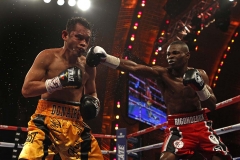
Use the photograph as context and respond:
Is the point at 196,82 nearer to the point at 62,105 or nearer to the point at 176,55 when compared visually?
the point at 176,55

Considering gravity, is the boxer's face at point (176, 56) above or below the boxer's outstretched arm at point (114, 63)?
above

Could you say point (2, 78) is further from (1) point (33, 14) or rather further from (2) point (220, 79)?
(2) point (220, 79)

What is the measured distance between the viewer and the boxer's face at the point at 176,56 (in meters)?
2.15

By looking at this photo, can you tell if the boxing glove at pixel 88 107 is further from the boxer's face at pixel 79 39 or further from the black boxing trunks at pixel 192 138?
the black boxing trunks at pixel 192 138

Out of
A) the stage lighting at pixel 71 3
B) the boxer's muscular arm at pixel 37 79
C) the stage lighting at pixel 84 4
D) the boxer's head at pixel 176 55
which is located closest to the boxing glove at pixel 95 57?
the boxer's muscular arm at pixel 37 79

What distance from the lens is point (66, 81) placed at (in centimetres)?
164

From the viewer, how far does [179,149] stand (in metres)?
1.89

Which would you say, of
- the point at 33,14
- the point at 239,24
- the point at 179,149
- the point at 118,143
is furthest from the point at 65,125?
the point at 239,24

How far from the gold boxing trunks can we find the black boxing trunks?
0.46 metres

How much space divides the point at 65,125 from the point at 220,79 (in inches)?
233

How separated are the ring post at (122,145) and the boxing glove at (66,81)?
1.70 meters

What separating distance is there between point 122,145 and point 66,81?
5.84 feet

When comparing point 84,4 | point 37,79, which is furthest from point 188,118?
point 84,4

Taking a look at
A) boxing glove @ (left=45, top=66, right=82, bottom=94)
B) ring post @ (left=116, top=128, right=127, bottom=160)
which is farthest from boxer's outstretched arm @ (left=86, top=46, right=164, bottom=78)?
ring post @ (left=116, top=128, right=127, bottom=160)
